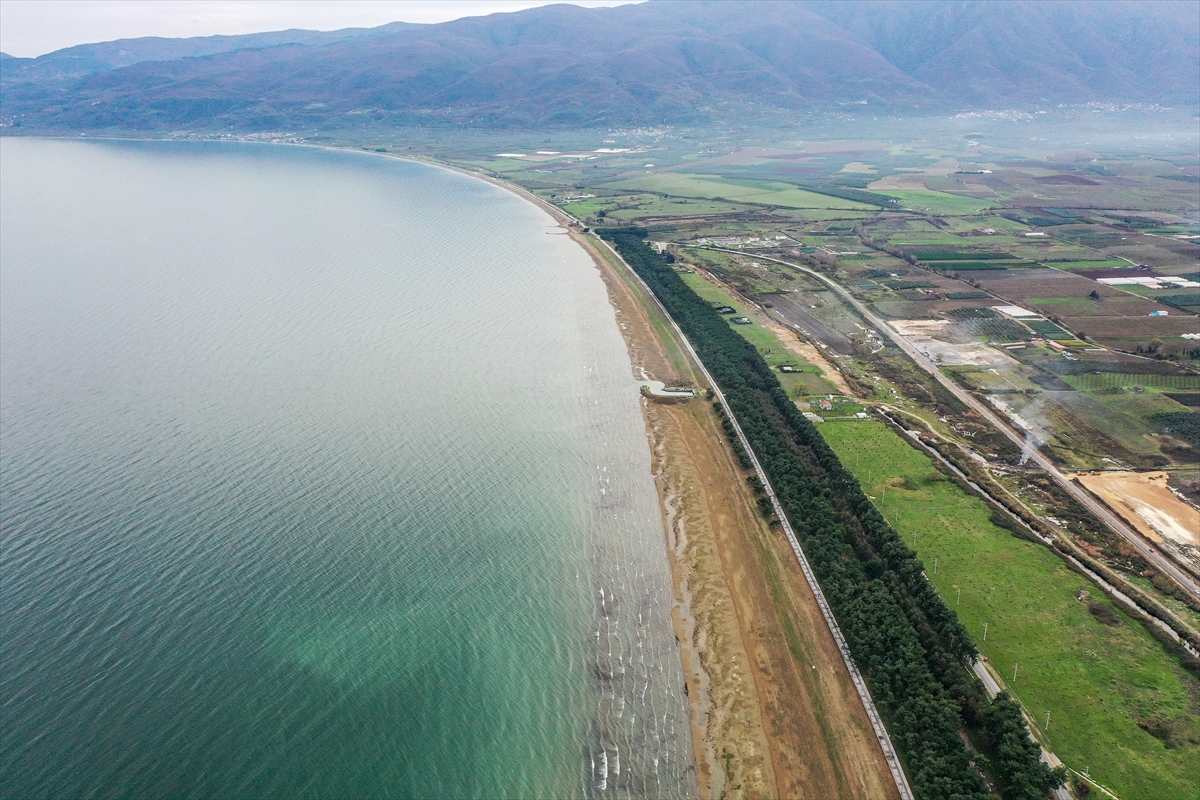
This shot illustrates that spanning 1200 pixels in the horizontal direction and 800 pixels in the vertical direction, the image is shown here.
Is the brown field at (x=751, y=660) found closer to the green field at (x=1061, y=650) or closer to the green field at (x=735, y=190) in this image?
the green field at (x=1061, y=650)

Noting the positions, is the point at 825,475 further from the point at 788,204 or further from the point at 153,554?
the point at 788,204

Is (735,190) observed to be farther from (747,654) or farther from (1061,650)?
(747,654)

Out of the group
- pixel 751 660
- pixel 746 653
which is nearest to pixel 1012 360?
pixel 746 653

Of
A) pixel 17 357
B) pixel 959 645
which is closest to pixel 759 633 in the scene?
pixel 959 645

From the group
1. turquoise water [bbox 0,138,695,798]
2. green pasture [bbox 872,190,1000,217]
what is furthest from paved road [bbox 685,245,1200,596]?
green pasture [bbox 872,190,1000,217]

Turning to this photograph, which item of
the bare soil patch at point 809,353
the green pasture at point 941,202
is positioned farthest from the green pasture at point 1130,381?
the green pasture at point 941,202

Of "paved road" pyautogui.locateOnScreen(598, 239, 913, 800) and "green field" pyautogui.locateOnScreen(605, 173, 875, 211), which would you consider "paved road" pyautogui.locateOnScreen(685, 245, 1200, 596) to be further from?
"green field" pyautogui.locateOnScreen(605, 173, 875, 211)
